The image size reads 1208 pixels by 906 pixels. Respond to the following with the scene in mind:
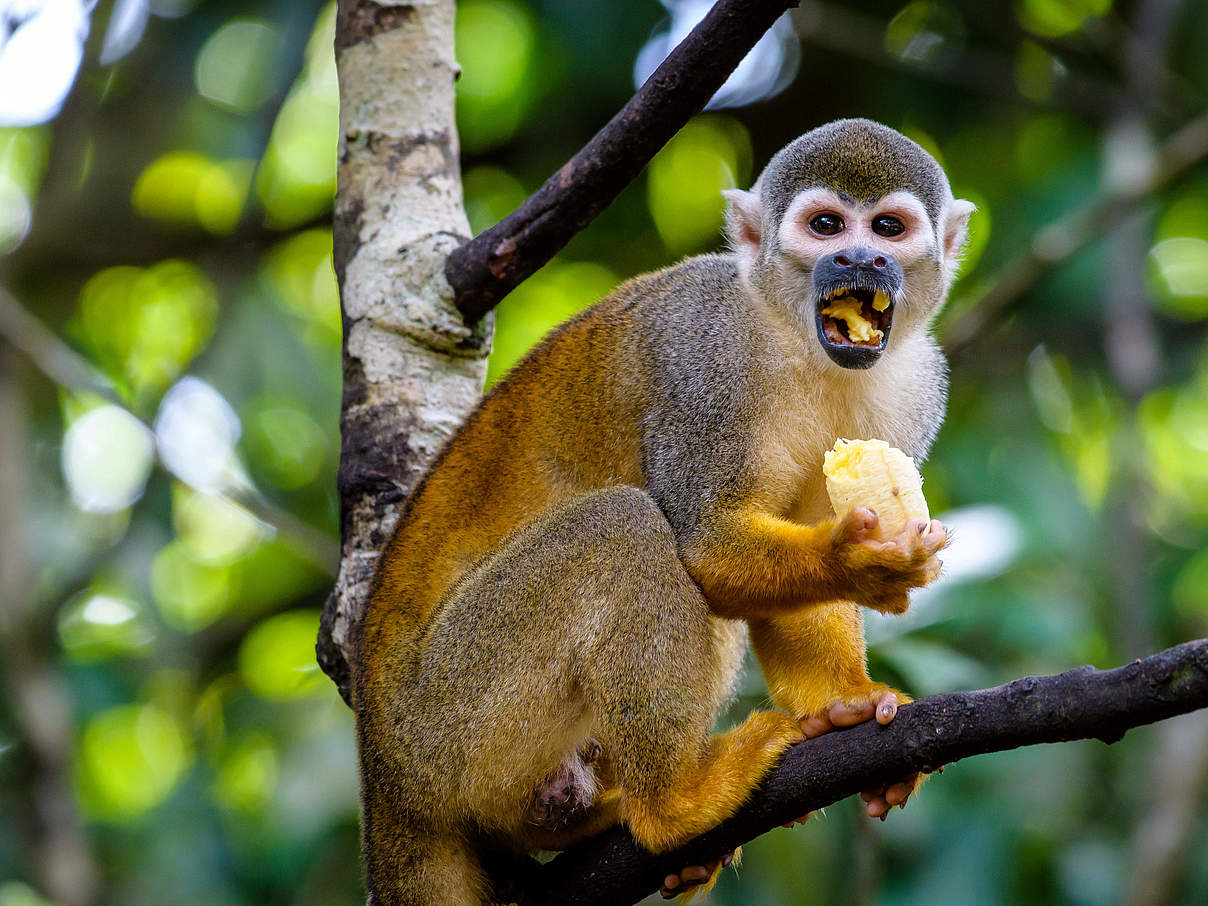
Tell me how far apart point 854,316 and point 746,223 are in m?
0.63

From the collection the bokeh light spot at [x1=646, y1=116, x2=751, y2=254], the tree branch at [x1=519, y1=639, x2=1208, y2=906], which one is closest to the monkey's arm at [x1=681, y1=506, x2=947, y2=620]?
the tree branch at [x1=519, y1=639, x2=1208, y2=906]

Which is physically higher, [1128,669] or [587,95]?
[1128,669]

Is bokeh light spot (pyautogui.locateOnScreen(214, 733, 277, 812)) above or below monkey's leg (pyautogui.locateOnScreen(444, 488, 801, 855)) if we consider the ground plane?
below

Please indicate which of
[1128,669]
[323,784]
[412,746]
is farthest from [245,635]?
[1128,669]

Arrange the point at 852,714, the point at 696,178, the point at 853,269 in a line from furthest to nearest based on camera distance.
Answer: the point at 696,178
the point at 853,269
the point at 852,714

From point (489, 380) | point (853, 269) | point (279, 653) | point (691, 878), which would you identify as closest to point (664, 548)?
point (691, 878)

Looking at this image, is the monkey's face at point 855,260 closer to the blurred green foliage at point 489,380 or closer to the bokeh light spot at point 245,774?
the blurred green foliage at point 489,380

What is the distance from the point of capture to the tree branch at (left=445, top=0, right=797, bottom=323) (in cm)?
304

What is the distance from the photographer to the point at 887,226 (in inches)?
148

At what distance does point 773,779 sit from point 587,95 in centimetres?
677

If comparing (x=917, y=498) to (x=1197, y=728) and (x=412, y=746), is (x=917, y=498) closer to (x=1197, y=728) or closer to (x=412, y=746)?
(x=412, y=746)

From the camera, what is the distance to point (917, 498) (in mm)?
3359

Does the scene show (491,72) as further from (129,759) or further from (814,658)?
(814,658)

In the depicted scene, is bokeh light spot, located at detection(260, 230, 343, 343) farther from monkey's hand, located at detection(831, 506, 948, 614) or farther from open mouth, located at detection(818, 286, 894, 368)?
monkey's hand, located at detection(831, 506, 948, 614)
